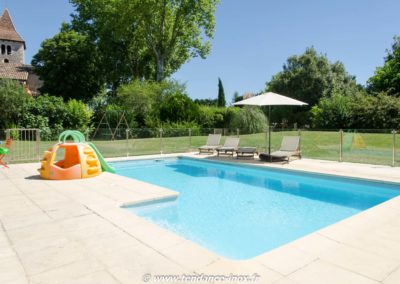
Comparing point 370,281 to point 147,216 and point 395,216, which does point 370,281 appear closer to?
point 395,216

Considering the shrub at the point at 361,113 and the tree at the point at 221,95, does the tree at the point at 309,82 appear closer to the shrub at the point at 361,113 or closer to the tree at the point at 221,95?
the tree at the point at 221,95

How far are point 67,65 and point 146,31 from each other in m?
8.77

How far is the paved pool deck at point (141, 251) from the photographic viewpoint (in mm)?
2745

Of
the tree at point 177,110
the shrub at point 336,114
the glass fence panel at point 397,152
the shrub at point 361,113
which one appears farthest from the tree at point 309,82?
the glass fence panel at point 397,152

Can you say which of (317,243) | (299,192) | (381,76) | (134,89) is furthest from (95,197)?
(381,76)

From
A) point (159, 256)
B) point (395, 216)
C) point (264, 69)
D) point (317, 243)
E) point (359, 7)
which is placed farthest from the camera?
point (264, 69)

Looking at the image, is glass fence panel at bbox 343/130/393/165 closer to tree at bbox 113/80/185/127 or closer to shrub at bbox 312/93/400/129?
shrub at bbox 312/93/400/129

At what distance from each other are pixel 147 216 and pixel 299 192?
4313 millimetres

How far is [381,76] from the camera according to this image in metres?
32.0

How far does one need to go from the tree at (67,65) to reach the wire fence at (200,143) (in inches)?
608

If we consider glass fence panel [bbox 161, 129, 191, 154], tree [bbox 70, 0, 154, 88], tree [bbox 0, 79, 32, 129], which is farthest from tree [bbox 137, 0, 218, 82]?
glass fence panel [bbox 161, 129, 191, 154]

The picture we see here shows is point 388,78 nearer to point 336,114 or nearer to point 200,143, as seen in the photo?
point 336,114

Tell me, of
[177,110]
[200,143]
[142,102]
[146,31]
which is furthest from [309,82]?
[200,143]

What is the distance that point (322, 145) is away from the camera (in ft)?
44.4
